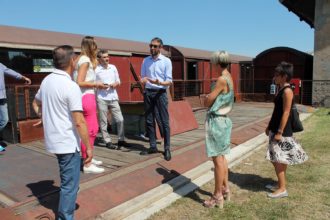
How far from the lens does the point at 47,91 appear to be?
284 centimetres

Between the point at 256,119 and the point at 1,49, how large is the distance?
25.3 ft

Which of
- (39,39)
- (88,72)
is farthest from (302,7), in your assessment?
(88,72)

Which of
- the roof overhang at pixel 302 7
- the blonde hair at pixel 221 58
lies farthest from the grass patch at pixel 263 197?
the roof overhang at pixel 302 7

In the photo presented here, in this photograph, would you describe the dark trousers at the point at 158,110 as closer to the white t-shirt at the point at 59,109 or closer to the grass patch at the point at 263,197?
the grass patch at the point at 263,197

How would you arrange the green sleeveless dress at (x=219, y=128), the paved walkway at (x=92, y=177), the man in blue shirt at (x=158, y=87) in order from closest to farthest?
the paved walkway at (x=92, y=177)
the green sleeveless dress at (x=219, y=128)
the man in blue shirt at (x=158, y=87)

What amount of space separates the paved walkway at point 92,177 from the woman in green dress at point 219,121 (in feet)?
3.10

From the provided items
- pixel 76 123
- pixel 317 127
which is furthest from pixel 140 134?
pixel 317 127

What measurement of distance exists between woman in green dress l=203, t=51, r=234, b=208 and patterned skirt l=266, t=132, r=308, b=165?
2.53 feet

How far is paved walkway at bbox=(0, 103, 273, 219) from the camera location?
3.42 m

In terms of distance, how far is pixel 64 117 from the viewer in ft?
9.37

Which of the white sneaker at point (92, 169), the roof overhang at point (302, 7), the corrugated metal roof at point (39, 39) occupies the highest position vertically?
the roof overhang at point (302, 7)

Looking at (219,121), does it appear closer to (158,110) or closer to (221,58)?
(221,58)

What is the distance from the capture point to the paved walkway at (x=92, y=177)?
11.2 feet

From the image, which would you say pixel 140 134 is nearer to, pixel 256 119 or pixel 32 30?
pixel 256 119
